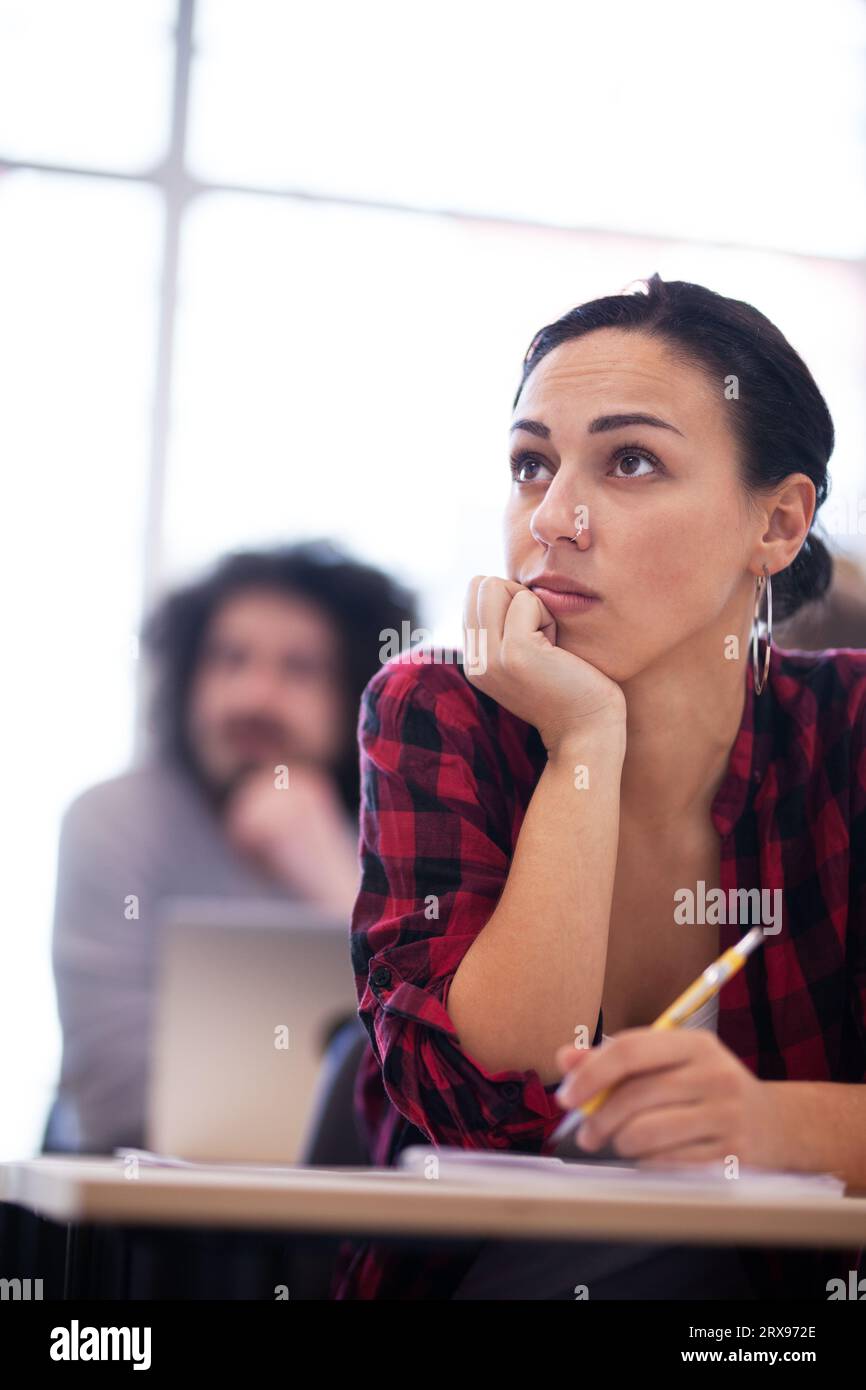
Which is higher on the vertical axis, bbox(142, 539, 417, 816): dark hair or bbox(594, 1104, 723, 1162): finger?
bbox(142, 539, 417, 816): dark hair

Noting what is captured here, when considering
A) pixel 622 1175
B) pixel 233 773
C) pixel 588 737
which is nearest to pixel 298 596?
pixel 233 773

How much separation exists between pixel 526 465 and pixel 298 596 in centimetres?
169

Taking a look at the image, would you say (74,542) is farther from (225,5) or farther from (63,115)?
(225,5)

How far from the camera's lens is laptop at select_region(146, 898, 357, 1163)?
1712 mm

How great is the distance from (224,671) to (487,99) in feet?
6.05

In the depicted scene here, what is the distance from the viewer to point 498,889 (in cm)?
120

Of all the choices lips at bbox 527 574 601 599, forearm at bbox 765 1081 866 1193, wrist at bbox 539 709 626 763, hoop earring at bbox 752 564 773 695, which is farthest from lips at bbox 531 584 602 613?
forearm at bbox 765 1081 866 1193

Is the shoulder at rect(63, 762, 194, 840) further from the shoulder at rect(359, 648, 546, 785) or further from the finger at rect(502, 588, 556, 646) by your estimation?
the finger at rect(502, 588, 556, 646)

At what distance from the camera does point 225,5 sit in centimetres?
371

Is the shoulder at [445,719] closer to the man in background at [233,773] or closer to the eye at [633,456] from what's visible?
the eye at [633,456]

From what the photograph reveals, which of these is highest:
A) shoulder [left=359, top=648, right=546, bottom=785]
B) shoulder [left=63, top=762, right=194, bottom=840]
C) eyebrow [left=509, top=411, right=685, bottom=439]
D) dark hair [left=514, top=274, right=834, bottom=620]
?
shoulder [left=63, top=762, right=194, bottom=840]

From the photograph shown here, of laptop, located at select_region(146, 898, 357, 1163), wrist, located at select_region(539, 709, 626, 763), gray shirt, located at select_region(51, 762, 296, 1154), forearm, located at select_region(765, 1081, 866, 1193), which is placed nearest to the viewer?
forearm, located at select_region(765, 1081, 866, 1193)

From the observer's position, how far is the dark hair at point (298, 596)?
116 inches

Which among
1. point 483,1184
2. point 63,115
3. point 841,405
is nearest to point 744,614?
point 483,1184
